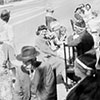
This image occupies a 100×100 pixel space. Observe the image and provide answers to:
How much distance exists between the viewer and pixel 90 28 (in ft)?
26.0

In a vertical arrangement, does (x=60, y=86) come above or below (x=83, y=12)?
below

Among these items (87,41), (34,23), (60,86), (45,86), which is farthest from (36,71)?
(34,23)

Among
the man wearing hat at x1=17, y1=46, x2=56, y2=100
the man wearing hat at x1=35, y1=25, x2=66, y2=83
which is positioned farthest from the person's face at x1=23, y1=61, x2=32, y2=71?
the man wearing hat at x1=35, y1=25, x2=66, y2=83

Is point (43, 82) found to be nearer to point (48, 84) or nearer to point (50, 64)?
point (48, 84)

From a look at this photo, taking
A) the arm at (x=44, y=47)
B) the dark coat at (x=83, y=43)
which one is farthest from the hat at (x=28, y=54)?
the arm at (x=44, y=47)

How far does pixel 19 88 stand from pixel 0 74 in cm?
371

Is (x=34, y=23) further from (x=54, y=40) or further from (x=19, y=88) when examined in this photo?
(x=19, y=88)

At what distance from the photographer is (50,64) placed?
514cm

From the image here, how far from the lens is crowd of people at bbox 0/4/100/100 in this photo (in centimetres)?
362

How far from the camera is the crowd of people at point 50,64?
3.62 meters

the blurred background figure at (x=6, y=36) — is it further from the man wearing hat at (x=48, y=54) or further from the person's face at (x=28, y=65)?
the person's face at (x=28, y=65)

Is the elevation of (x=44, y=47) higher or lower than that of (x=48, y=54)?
higher

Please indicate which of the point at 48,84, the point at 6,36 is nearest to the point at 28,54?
the point at 48,84

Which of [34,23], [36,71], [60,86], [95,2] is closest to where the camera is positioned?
[36,71]
